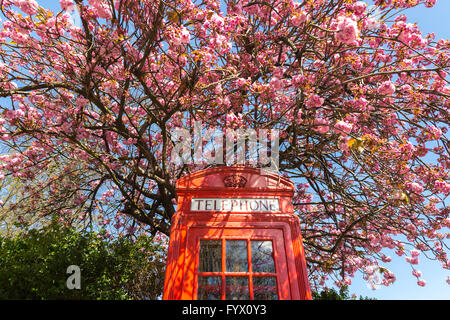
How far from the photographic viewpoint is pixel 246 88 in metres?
4.50

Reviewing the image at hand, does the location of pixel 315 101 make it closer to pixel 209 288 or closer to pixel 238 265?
pixel 238 265

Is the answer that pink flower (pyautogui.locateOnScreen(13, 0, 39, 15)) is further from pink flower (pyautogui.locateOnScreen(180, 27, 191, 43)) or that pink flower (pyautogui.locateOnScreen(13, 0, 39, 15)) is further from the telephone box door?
the telephone box door

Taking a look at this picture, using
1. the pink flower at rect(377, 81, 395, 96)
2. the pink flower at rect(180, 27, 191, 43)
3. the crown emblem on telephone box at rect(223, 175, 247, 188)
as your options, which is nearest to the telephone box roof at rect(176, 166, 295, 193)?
the crown emblem on telephone box at rect(223, 175, 247, 188)

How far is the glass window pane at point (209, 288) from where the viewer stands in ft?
8.66

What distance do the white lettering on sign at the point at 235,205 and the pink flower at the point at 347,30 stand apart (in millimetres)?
2158

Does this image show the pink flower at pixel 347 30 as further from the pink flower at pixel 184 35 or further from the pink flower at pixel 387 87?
the pink flower at pixel 184 35

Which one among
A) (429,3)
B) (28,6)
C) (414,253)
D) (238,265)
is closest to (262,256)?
(238,265)

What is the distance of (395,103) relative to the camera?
5.26 meters

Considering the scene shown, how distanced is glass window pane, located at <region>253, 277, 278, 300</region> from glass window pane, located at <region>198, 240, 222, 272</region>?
0.41 metres

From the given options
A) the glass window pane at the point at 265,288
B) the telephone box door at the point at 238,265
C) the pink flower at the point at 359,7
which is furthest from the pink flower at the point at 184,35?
the glass window pane at the point at 265,288

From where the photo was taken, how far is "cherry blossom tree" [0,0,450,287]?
3764 mm

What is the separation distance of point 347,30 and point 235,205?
8.10ft
